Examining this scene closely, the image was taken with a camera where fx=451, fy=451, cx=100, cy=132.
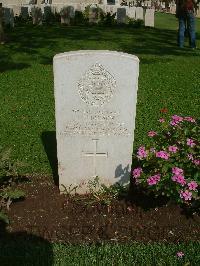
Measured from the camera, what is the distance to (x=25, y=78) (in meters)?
10.4

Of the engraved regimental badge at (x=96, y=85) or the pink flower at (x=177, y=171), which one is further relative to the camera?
the engraved regimental badge at (x=96, y=85)

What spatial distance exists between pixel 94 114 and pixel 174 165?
1000mm

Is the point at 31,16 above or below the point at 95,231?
above

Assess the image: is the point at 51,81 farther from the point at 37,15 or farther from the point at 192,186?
the point at 37,15

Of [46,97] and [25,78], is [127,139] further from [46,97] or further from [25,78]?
[25,78]

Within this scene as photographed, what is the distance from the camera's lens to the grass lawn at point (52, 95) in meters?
4.11

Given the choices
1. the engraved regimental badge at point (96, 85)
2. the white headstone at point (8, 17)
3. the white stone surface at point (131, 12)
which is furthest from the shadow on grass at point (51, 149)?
the white stone surface at point (131, 12)

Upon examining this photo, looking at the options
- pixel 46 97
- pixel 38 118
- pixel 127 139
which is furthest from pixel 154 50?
pixel 127 139

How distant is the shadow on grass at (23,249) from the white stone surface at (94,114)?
0.91 meters

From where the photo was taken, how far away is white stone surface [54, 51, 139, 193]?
178 inches

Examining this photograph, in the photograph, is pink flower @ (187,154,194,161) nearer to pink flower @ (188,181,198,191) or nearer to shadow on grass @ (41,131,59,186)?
pink flower @ (188,181,198,191)

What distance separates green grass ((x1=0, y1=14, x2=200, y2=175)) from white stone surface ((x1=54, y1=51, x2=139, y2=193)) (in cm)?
65

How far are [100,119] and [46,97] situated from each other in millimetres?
4349

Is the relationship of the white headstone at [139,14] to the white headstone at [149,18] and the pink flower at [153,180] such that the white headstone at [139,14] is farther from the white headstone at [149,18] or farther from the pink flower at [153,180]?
the pink flower at [153,180]
